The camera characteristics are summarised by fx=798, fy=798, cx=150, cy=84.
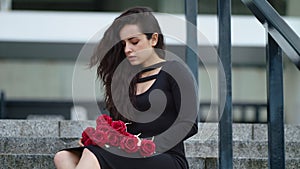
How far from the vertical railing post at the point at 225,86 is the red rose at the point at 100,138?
1.53 ft

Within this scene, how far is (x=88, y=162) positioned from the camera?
3178mm

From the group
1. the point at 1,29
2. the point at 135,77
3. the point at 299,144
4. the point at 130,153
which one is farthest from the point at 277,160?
the point at 1,29

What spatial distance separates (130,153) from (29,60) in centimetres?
1128

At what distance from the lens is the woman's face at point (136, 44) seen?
3.59 meters

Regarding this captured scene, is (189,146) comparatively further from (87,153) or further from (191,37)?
(87,153)

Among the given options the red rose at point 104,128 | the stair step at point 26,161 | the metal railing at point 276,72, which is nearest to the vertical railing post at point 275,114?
the metal railing at point 276,72

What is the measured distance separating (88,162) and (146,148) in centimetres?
24

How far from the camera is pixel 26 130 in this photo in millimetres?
4633

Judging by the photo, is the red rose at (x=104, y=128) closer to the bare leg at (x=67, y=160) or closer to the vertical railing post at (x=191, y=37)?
the bare leg at (x=67, y=160)

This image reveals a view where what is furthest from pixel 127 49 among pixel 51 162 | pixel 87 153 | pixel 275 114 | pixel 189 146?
pixel 189 146

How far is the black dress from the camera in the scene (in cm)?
325

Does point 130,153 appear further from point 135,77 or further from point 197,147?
point 197,147

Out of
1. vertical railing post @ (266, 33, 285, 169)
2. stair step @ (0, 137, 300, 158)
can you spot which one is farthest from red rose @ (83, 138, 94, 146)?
stair step @ (0, 137, 300, 158)

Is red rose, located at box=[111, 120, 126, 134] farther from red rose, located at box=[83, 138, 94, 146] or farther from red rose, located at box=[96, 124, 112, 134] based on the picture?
red rose, located at box=[83, 138, 94, 146]
